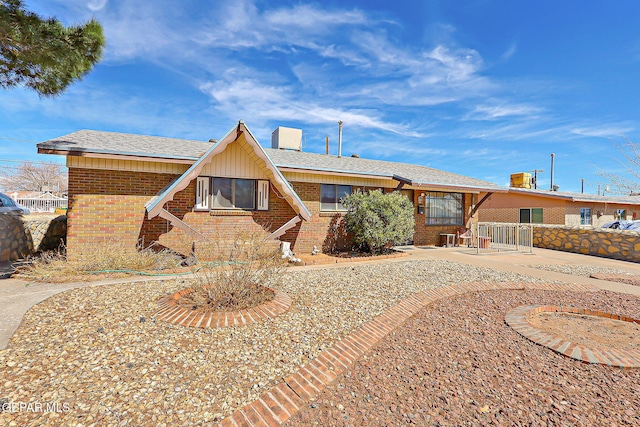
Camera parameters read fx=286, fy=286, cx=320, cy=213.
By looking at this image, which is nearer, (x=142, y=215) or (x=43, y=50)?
(x=43, y=50)

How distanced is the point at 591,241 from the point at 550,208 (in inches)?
322

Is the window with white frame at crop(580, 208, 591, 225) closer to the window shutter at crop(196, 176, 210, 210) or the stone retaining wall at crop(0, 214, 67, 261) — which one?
the window shutter at crop(196, 176, 210, 210)

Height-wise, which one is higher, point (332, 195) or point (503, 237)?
point (332, 195)

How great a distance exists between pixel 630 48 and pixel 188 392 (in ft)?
53.7

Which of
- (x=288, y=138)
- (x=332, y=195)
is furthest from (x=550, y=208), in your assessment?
(x=288, y=138)

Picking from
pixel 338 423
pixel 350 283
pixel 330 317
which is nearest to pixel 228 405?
pixel 338 423

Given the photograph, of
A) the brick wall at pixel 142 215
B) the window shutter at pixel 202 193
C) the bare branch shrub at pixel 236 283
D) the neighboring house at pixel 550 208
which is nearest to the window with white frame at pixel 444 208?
the brick wall at pixel 142 215

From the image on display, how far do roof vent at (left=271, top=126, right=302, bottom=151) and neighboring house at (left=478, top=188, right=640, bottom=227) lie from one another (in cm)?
1402

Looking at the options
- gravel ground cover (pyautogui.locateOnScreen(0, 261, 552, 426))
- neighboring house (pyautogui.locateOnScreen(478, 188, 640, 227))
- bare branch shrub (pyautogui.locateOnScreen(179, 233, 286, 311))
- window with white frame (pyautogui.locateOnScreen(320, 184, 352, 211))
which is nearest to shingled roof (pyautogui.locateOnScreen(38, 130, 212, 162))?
gravel ground cover (pyautogui.locateOnScreen(0, 261, 552, 426))

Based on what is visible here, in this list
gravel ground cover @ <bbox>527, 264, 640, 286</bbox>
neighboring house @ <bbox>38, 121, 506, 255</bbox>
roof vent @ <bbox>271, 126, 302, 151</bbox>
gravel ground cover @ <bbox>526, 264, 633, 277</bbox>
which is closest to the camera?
gravel ground cover @ <bbox>527, 264, 640, 286</bbox>

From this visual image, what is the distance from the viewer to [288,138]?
15203mm

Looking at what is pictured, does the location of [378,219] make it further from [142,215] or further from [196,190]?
[142,215]

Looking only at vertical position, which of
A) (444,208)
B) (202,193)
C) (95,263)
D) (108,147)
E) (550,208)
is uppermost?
(108,147)

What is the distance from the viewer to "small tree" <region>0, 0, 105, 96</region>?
5098 millimetres
